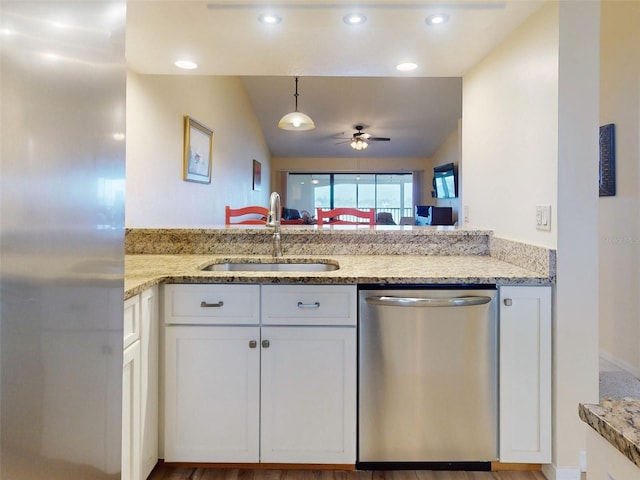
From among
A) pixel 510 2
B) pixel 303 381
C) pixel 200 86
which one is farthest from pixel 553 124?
pixel 200 86

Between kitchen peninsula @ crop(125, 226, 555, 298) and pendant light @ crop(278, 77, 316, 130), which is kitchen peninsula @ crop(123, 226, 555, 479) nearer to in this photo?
kitchen peninsula @ crop(125, 226, 555, 298)

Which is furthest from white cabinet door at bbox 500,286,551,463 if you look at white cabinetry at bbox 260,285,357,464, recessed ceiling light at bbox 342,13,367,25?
recessed ceiling light at bbox 342,13,367,25

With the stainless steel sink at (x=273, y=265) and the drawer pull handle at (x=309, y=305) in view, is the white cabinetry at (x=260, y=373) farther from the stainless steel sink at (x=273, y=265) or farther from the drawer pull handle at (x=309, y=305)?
the stainless steel sink at (x=273, y=265)

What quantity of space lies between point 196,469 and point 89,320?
49.0 inches

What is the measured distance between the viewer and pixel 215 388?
64.3 inches

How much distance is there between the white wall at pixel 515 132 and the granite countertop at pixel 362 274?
218mm

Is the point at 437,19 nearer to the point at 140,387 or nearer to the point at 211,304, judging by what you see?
the point at 211,304

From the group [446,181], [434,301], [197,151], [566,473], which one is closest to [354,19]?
[434,301]

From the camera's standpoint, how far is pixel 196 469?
1.69m

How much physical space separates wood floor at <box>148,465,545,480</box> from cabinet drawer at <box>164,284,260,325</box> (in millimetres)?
621

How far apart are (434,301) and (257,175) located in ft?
19.9

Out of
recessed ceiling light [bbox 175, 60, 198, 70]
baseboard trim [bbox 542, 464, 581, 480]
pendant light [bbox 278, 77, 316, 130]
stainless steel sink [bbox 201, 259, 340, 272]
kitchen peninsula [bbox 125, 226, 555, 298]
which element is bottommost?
baseboard trim [bbox 542, 464, 581, 480]

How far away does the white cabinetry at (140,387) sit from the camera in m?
1.36

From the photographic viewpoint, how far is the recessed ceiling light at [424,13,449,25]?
1.82 metres
